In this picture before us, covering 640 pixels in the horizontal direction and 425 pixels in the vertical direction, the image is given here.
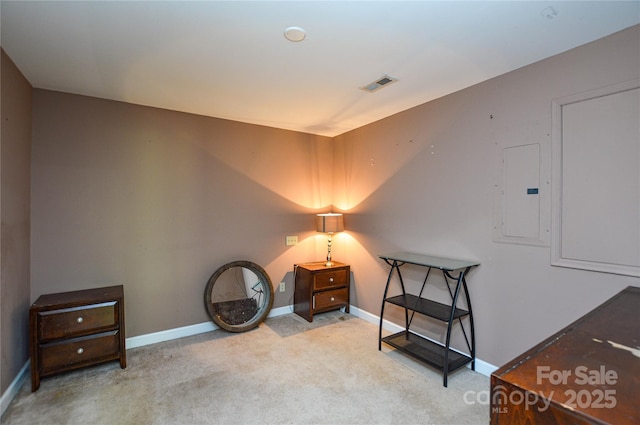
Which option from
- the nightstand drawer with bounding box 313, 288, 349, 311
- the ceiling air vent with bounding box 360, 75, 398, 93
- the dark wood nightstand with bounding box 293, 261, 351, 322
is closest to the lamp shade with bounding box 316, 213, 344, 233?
the dark wood nightstand with bounding box 293, 261, 351, 322

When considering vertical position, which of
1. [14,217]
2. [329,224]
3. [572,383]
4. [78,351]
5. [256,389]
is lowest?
[256,389]

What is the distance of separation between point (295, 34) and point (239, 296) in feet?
9.15

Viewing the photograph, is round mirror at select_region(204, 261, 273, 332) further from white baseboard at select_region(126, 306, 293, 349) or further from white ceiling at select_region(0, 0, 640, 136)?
white ceiling at select_region(0, 0, 640, 136)

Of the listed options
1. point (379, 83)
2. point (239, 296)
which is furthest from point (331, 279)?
point (379, 83)

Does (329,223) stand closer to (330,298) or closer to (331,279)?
(331,279)

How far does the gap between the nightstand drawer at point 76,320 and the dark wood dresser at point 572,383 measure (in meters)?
2.77

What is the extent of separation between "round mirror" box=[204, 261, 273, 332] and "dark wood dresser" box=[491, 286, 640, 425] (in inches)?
115

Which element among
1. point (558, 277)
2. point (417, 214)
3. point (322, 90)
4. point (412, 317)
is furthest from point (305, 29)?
point (412, 317)

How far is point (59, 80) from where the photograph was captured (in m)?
2.50

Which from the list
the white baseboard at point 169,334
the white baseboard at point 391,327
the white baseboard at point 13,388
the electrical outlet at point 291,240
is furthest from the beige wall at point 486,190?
the white baseboard at point 13,388

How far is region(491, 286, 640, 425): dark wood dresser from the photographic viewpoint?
772mm

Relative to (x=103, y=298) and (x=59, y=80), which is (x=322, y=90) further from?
(x=103, y=298)

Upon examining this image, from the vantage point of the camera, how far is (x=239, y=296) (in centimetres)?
361

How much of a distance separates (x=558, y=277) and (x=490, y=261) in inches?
18.2
